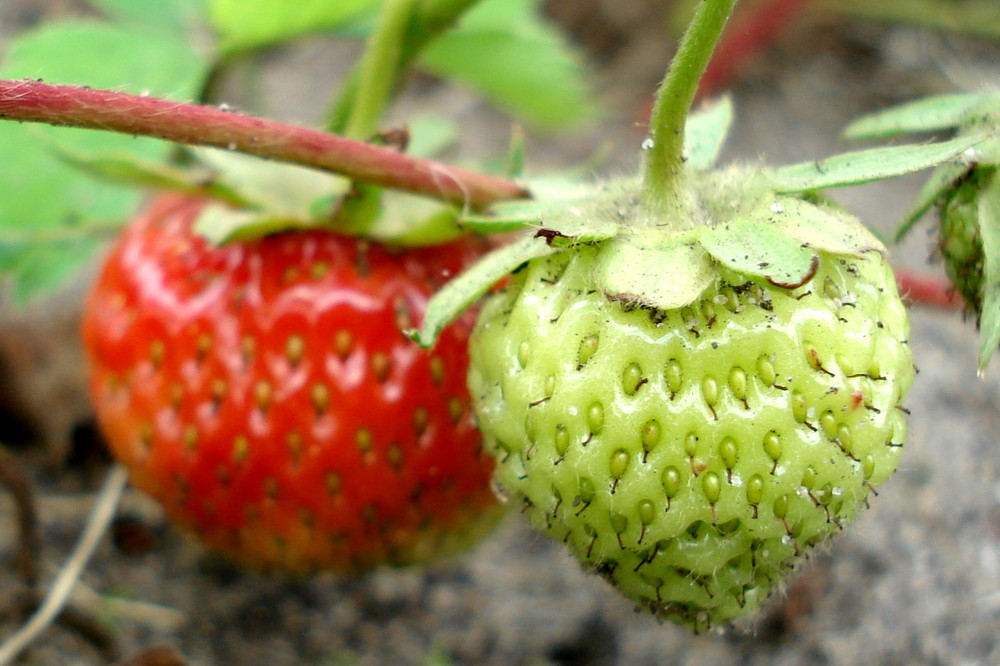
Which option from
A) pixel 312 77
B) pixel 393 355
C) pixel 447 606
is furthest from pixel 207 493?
pixel 312 77

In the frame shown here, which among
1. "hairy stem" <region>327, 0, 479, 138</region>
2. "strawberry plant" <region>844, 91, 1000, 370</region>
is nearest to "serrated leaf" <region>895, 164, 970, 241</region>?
"strawberry plant" <region>844, 91, 1000, 370</region>

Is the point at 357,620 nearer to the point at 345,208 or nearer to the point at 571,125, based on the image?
the point at 345,208

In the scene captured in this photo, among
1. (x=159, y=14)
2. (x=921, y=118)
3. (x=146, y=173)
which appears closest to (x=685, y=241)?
(x=921, y=118)

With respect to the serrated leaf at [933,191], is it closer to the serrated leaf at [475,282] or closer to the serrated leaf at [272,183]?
the serrated leaf at [475,282]

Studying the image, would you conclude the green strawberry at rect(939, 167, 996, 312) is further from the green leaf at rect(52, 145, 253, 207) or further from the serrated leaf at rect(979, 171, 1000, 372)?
the green leaf at rect(52, 145, 253, 207)

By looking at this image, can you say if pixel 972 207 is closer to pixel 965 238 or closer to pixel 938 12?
pixel 965 238
